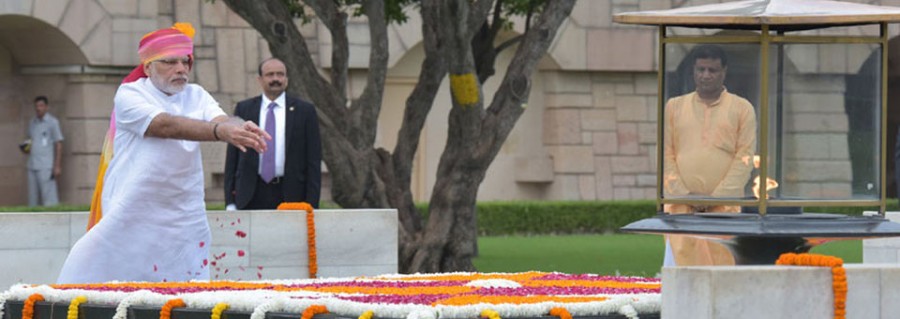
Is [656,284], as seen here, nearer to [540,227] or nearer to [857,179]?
[857,179]

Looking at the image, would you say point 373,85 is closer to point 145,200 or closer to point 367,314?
point 145,200

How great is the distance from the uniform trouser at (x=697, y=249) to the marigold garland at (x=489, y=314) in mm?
1718

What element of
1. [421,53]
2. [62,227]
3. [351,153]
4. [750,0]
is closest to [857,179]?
[750,0]

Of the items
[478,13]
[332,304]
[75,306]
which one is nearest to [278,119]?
[478,13]

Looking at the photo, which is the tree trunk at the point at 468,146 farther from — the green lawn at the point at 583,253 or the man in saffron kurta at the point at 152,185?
the man in saffron kurta at the point at 152,185

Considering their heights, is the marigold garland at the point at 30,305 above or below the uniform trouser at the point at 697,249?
below

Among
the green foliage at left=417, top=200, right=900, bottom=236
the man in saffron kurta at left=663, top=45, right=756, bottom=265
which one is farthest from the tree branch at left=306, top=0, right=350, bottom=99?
the man in saffron kurta at left=663, top=45, right=756, bottom=265

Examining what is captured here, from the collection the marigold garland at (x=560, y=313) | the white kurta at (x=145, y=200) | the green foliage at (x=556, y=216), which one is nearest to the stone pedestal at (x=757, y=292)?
the marigold garland at (x=560, y=313)

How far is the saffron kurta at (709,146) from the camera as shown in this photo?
6.59 meters

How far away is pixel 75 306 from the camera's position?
653cm

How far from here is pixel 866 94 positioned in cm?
670

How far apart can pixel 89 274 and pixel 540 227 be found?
53.0 ft

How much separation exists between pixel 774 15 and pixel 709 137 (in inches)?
22.1

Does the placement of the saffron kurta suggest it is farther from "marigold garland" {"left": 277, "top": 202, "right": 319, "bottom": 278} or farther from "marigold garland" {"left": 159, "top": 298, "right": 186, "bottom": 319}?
"marigold garland" {"left": 277, "top": 202, "right": 319, "bottom": 278}
